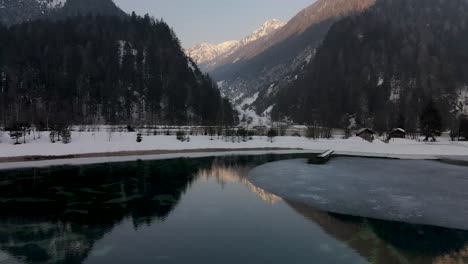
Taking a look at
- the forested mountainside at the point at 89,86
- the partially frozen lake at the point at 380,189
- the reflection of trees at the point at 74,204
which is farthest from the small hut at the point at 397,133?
the reflection of trees at the point at 74,204

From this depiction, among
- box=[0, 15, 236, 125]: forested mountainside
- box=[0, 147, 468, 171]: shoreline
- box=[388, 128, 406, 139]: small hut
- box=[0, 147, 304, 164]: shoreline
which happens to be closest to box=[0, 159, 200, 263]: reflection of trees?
box=[0, 147, 468, 171]: shoreline

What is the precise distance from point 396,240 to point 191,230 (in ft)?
46.8

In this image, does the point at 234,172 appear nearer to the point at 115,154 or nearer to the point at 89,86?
the point at 115,154

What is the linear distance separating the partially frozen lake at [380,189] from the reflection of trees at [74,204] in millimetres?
12858

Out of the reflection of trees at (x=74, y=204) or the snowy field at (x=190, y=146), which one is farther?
the snowy field at (x=190, y=146)

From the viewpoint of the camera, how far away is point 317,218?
3081 centimetres

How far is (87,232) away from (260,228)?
12.6 m

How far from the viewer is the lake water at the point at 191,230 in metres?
22.3

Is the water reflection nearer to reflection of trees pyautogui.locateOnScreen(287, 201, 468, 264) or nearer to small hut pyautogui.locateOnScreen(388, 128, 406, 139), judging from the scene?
reflection of trees pyautogui.locateOnScreen(287, 201, 468, 264)

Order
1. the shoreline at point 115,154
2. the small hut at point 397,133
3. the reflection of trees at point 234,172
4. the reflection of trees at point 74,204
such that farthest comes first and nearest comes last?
the small hut at point 397,133, the shoreline at point 115,154, the reflection of trees at point 234,172, the reflection of trees at point 74,204

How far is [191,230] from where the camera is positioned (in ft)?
→ 90.4

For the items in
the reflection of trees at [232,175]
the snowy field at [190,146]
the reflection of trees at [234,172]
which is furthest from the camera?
the snowy field at [190,146]

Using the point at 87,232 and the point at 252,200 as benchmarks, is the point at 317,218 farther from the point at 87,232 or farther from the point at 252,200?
the point at 87,232

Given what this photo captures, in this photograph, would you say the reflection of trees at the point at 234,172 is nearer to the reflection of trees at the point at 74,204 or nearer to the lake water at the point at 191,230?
the lake water at the point at 191,230
